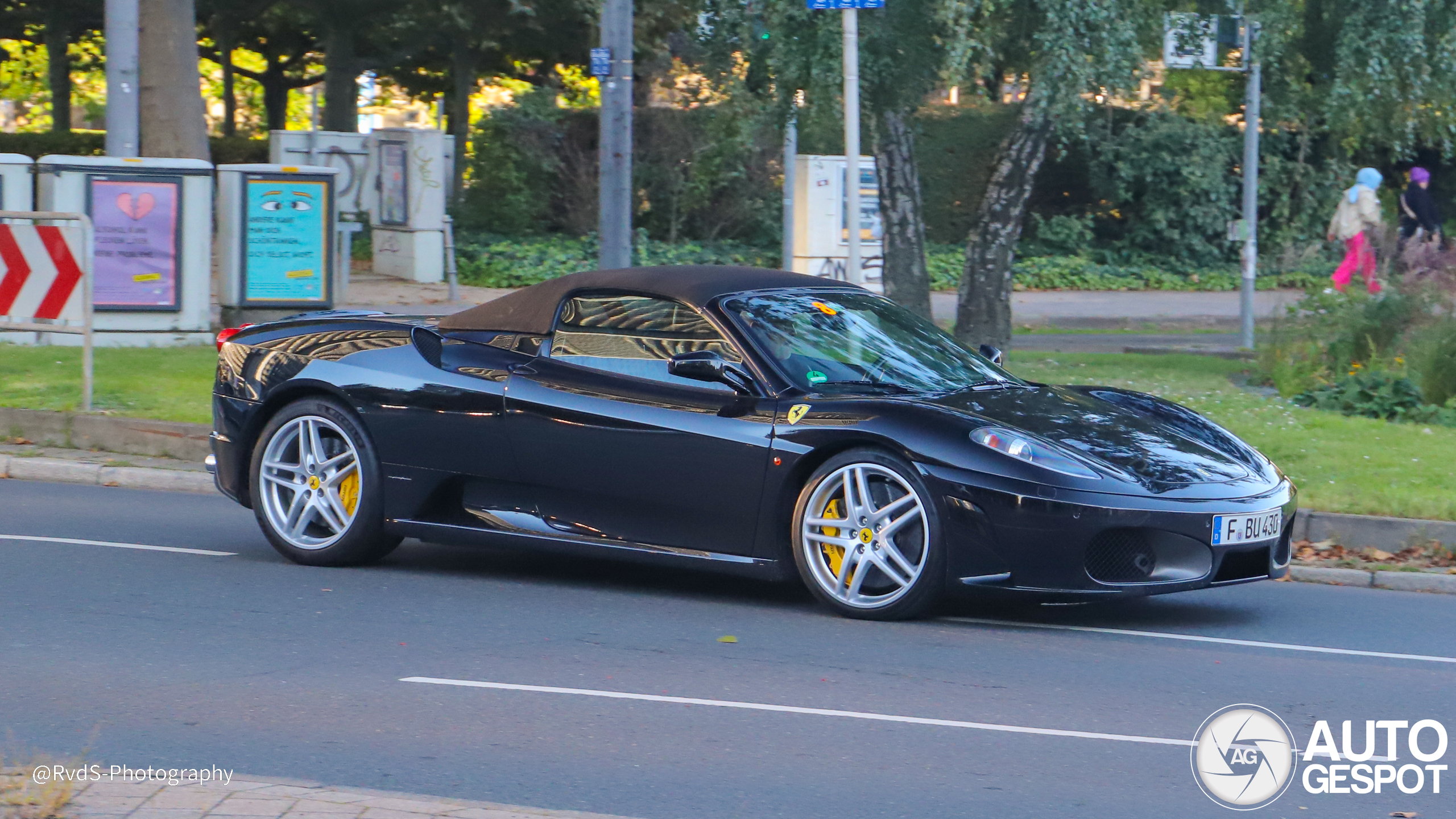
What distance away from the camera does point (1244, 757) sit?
505cm

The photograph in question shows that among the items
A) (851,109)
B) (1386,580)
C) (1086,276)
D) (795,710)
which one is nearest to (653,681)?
(795,710)

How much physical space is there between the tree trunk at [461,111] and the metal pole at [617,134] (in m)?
17.5

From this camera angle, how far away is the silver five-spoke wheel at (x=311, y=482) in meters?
7.75

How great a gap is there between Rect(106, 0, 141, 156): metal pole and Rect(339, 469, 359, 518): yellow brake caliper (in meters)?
8.55

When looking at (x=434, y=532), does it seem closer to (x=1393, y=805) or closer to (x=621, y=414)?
(x=621, y=414)

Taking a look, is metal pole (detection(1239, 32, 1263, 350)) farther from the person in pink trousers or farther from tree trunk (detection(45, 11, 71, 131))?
tree trunk (detection(45, 11, 71, 131))

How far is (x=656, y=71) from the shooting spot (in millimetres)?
28297

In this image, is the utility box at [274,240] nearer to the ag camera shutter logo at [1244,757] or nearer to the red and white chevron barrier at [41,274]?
the red and white chevron barrier at [41,274]

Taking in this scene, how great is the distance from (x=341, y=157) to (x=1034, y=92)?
15947 mm

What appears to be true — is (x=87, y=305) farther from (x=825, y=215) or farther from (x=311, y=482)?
(x=825, y=215)

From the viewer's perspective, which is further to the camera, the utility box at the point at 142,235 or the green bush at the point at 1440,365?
the utility box at the point at 142,235

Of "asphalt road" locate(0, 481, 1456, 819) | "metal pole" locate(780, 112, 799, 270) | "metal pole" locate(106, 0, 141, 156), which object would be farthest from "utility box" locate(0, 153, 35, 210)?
"metal pole" locate(780, 112, 799, 270)

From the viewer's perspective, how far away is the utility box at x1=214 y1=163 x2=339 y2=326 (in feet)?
53.2

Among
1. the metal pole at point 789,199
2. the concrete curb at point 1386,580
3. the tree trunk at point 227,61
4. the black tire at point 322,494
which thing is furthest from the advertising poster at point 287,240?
the tree trunk at point 227,61
